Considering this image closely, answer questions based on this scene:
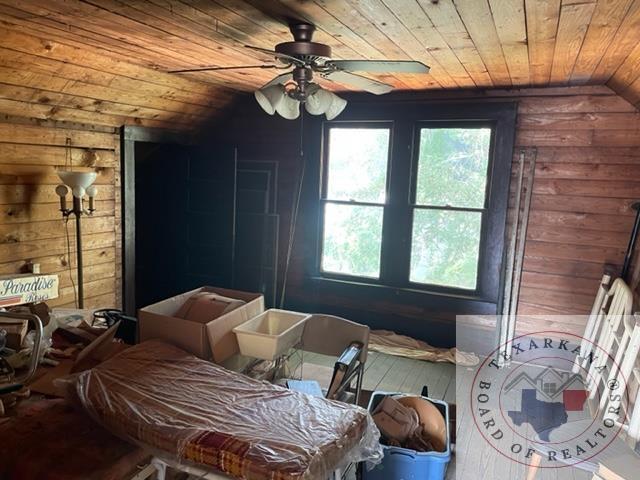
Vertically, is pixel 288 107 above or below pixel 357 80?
below

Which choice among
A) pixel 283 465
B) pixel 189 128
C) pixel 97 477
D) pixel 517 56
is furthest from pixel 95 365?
pixel 189 128

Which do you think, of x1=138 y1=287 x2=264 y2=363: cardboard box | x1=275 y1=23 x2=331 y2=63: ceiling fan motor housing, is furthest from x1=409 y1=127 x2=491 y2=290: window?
x1=138 y1=287 x2=264 y2=363: cardboard box

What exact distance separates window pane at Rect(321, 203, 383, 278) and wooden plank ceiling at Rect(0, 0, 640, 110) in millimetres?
1296

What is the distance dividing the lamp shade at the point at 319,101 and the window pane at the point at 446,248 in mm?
1854

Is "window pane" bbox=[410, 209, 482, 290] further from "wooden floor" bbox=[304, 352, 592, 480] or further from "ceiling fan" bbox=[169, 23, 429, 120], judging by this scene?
"ceiling fan" bbox=[169, 23, 429, 120]

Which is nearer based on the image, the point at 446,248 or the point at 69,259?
the point at 69,259

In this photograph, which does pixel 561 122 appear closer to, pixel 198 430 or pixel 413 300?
pixel 413 300

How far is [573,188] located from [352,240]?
6.06ft

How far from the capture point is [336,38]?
2.21 meters

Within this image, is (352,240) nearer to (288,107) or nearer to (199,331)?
(288,107)

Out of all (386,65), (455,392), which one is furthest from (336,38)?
(455,392)

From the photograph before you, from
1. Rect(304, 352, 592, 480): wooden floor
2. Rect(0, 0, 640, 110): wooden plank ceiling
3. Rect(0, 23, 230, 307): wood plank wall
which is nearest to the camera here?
Rect(0, 0, 640, 110): wooden plank ceiling

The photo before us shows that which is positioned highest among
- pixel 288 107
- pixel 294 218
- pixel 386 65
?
pixel 386 65

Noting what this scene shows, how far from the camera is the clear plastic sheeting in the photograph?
131 cm
